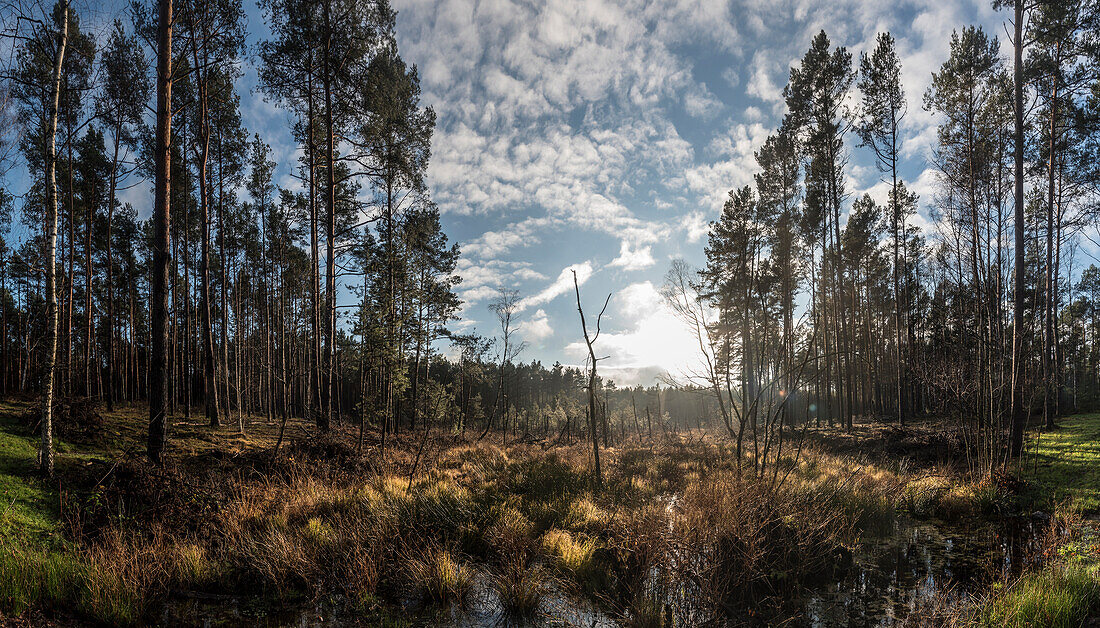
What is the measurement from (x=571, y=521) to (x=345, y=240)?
34.8 feet

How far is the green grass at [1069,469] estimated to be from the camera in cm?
753

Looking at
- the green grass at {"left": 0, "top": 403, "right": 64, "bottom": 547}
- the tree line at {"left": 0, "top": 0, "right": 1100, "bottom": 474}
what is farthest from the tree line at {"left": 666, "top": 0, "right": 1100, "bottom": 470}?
the green grass at {"left": 0, "top": 403, "right": 64, "bottom": 547}

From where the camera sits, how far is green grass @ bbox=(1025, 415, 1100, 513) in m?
7.53

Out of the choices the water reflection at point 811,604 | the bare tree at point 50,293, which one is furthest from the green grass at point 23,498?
the water reflection at point 811,604

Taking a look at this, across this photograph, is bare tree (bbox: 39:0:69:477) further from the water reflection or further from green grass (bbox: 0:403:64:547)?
the water reflection

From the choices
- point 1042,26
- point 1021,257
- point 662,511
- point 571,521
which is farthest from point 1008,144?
point 571,521

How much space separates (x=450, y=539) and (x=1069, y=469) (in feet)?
44.4

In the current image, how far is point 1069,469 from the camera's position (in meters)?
9.40

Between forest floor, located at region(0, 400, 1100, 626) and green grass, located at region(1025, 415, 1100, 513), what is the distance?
93 mm

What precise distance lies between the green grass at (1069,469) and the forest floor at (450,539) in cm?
9

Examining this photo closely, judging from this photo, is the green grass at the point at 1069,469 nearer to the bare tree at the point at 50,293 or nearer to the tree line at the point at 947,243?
the tree line at the point at 947,243

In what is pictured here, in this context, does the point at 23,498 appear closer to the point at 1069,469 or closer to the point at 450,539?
the point at 450,539

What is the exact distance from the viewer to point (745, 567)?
14.6ft

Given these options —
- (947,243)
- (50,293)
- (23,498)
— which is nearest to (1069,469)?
(947,243)
